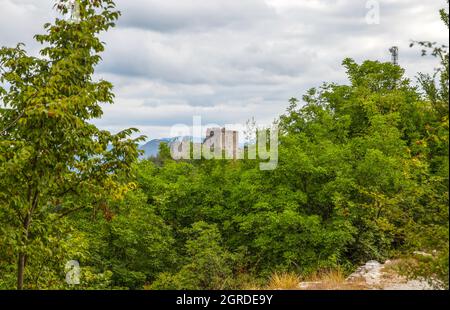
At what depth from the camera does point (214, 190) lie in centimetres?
2741

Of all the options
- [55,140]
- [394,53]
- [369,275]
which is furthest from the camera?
[394,53]

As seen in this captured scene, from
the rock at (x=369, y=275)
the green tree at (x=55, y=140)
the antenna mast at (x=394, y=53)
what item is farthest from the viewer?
the antenna mast at (x=394, y=53)


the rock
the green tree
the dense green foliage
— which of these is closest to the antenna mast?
the dense green foliage

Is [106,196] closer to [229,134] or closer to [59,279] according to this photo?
[59,279]

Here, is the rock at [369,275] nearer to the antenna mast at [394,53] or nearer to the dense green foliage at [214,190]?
the dense green foliage at [214,190]

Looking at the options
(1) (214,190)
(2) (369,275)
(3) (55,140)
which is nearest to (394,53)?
(1) (214,190)

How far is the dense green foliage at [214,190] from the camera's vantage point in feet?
28.6

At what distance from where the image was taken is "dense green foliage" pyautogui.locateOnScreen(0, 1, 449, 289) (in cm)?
872

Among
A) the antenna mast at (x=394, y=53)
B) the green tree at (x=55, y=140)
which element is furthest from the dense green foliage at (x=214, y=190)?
the antenna mast at (x=394, y=53)

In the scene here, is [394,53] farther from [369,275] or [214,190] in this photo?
[369,275]

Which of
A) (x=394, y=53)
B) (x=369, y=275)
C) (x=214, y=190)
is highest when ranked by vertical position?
(x=394, y=53)

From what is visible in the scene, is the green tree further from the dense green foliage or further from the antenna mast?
the antenna mast
